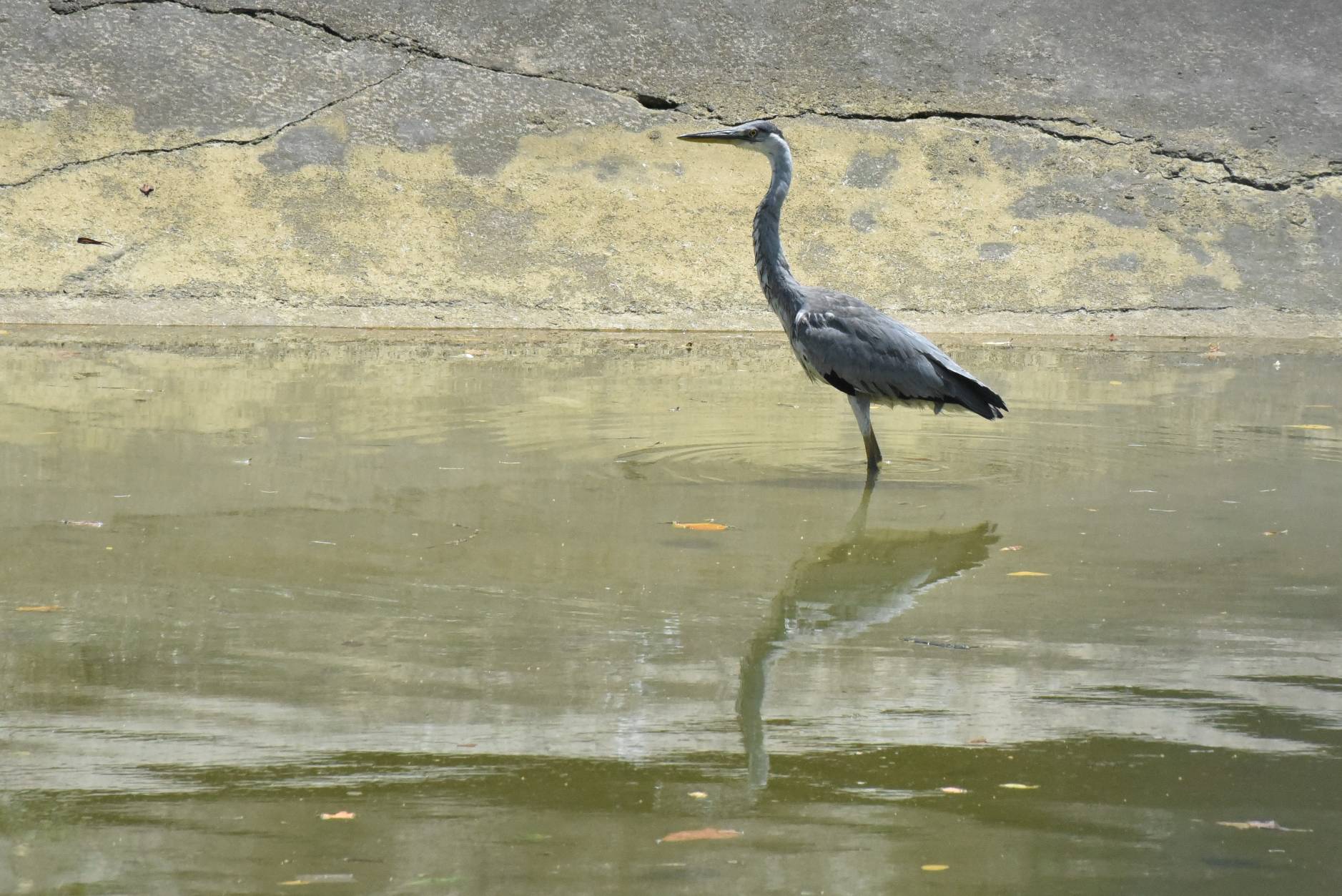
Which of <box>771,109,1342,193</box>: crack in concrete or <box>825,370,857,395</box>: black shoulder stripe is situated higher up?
<box>771,109,1342,193</box>: crack in concrete

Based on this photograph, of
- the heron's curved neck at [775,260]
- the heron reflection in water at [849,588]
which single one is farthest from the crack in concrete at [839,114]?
the heron reflection in water at [849,588]

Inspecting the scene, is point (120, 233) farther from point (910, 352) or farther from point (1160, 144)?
point (1160, 144)

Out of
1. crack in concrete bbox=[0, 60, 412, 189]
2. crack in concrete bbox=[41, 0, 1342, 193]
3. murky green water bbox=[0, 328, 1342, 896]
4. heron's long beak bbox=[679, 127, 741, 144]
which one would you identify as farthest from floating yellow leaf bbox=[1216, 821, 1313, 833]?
crack in concrete bbox=[41, 0, 1342, 193]

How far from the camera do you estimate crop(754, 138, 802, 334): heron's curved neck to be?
26.9 ft

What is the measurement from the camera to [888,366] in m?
7.79

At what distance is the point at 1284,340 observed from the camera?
43.6 ft

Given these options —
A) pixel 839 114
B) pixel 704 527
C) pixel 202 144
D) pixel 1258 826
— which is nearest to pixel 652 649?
pixel 704 527

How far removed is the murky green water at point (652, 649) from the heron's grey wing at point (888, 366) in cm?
33

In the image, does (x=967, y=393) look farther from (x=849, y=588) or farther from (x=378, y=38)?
(x=378, y=38)

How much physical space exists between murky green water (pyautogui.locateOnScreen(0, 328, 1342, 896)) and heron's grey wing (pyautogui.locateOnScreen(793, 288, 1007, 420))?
0.33m

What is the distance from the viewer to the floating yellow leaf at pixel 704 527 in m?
6.23

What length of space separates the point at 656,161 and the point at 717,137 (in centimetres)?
627

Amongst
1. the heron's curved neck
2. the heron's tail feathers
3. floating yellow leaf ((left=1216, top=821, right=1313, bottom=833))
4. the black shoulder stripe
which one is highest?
the heron's curved neck

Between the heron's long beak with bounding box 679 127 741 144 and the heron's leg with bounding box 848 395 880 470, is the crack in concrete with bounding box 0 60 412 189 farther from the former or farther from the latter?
the heron's leg with bounding box 848 395 880 470
